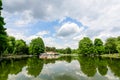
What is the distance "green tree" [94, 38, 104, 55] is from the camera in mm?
109438

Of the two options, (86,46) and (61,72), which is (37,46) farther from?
(61,72)

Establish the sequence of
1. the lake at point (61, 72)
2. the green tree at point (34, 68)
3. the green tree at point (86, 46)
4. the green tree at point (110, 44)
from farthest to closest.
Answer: the green tree at point (110, 44), the green tree at point (86, 46), the green tree at point (34, 68), the lake at point (61, 72)

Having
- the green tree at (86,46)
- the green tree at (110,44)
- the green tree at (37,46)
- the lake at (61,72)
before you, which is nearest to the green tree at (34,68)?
the lake at (61,72)

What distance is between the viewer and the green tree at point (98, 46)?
109438 mm

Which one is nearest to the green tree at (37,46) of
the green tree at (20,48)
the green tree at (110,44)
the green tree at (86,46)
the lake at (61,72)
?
the green tree at (20,48)

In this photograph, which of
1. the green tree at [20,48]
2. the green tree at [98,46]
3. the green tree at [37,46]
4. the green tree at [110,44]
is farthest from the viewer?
the green tree at [20,48]

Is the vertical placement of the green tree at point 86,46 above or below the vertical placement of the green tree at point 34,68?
above

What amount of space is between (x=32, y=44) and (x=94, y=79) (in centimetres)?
10762

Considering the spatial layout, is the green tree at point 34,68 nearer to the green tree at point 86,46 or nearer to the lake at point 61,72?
the lake at point 61,72

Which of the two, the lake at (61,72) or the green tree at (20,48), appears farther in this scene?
the green tree at (20,48)

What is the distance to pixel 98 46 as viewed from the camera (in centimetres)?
11150

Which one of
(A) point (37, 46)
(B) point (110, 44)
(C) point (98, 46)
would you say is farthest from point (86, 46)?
(A) point (37, 46)

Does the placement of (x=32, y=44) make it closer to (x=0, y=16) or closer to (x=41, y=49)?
(x=41, y=49)

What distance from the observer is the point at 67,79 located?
59.8 feet
